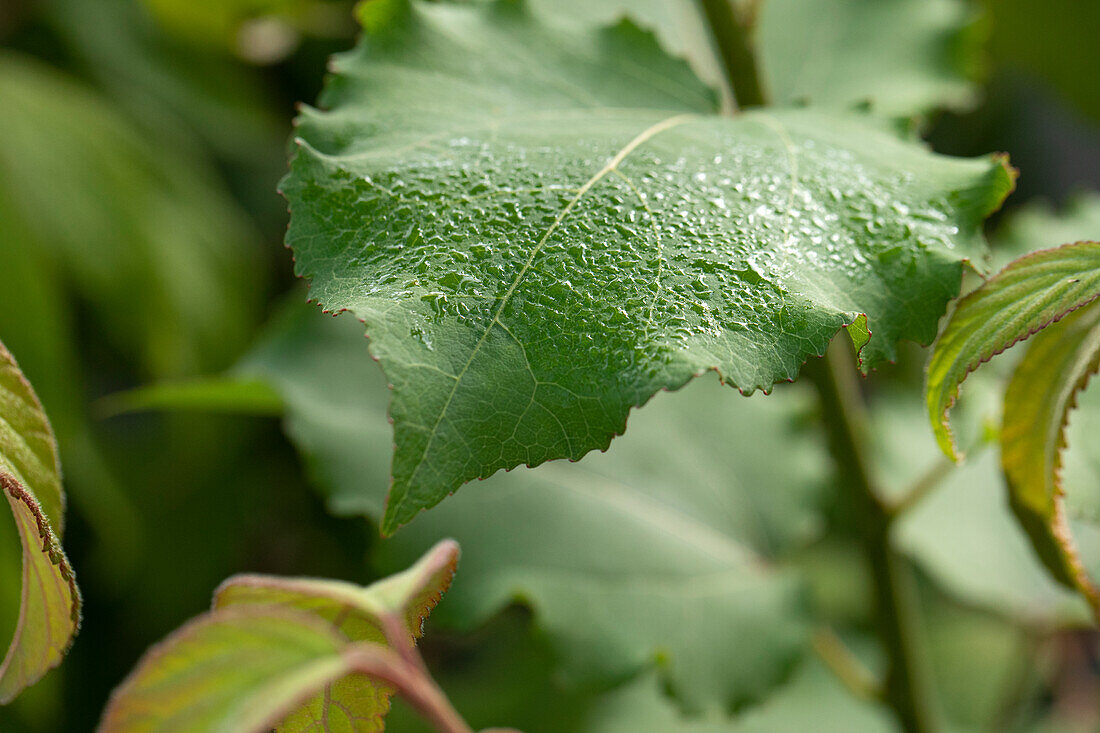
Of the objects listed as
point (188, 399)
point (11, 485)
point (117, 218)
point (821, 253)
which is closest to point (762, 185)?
point (821, 253)

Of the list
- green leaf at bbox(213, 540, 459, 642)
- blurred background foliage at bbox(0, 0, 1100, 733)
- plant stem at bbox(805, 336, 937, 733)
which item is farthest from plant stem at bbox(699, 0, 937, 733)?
green leaf at bbox(213, 540, 459, 642)

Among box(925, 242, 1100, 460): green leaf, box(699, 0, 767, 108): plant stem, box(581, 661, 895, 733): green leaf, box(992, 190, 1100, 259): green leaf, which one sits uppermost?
box(699, 0, 767, 108): plant stem

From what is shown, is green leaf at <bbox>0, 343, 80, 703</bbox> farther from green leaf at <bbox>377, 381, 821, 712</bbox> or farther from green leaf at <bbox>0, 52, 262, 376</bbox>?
green leaf at <bbox>0, 52, 262, 376</bbox>

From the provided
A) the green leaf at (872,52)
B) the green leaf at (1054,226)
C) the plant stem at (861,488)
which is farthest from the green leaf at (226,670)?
the green leaf at (1054,226)

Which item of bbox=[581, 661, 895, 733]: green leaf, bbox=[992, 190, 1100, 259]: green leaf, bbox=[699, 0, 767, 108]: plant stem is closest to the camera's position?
bbox=[699, 0, 767, 108]: plant stem

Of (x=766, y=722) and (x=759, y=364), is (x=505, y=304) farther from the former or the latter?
(x=766, y=722)

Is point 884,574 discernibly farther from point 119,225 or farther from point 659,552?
point 119,225
